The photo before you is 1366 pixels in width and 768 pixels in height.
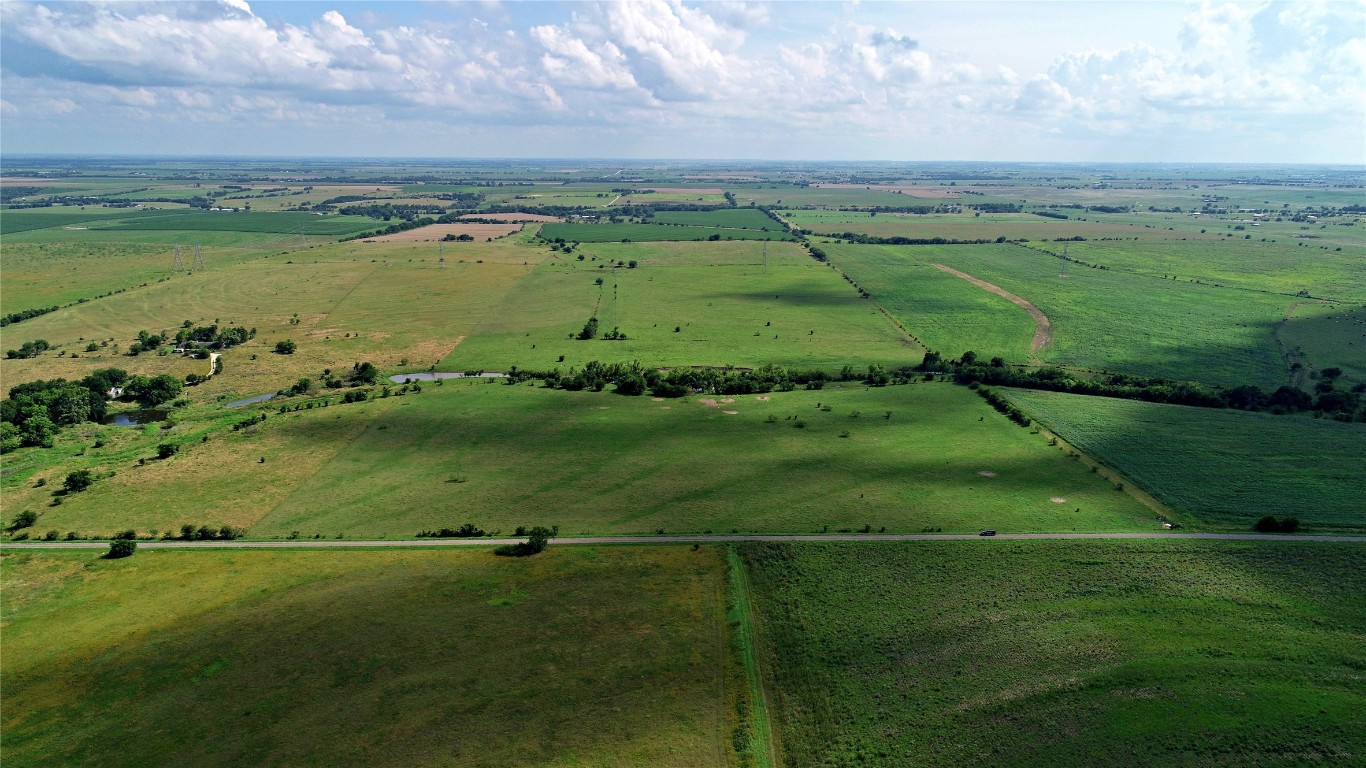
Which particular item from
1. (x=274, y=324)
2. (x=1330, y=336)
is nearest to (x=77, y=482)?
(x=274, y=324)

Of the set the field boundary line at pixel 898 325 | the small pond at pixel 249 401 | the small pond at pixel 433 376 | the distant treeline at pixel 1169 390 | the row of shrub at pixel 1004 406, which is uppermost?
the field boundary line at pixel 898 325

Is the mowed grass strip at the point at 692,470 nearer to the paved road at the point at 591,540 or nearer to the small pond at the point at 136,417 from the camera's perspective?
the paved road at the point at 591,540

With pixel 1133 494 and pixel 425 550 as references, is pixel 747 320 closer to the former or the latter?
pixel 1133 494

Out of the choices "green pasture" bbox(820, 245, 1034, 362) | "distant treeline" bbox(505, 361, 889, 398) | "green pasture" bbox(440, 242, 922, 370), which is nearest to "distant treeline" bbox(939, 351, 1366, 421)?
"green pasture" bbox(820, 245, 1034, 362)

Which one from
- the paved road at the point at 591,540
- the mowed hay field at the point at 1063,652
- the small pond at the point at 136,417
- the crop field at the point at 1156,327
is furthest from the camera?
the crop field at the point at 1156,327

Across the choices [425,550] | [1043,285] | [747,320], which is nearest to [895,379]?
[747,320]

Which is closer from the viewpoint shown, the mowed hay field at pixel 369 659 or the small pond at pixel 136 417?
the mowed hay field at pixel 369 659

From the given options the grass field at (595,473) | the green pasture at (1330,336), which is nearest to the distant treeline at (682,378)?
the grass field at (595,473)

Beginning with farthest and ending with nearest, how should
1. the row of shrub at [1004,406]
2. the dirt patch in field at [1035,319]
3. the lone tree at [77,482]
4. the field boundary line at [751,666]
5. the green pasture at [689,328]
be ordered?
the dirt patch in field at [1035,319] → the green pasture at [689,328] → the row of shrub at [1004,406] → the lone tree at [77,482] → the field boundary line at [751,666]
